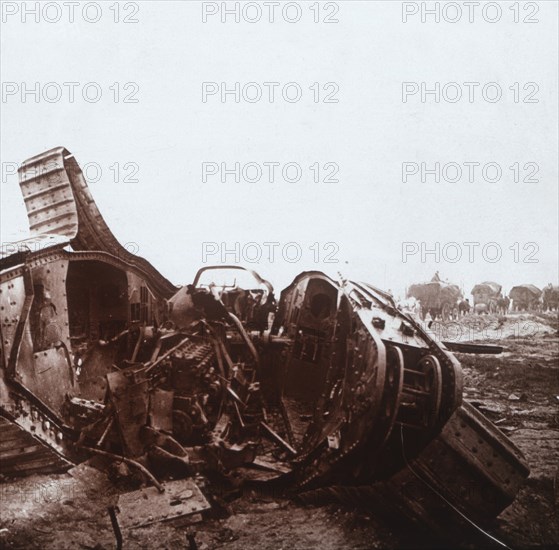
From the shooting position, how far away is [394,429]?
3.51m

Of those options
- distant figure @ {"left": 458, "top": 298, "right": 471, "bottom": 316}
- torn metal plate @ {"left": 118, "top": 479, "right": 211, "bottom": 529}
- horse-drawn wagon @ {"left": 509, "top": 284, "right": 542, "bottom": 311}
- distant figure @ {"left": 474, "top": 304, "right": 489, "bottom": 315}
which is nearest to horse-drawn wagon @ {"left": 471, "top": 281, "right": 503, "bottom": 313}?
distant figure @ {"left": 474, "top": 304, "right": 489, "bottom": 315}

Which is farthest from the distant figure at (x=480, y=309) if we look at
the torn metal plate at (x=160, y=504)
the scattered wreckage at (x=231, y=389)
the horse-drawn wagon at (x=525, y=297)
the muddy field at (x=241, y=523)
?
the torn metal plate at (x=160, y=504)

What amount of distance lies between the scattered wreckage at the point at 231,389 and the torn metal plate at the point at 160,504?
0.05ft

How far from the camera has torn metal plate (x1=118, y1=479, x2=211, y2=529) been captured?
12.1 feet

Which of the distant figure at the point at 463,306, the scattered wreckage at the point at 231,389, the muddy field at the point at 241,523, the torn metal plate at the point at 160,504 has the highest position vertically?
the scattered wreckage at the point at 231,389

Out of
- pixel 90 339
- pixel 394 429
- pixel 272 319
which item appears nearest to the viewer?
pixel 394 429

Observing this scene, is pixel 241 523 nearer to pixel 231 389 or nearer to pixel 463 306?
pixel 231 389

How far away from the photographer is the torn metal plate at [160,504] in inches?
145

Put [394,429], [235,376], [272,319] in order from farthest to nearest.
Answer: [272,319] → [235,376] → [394,429]

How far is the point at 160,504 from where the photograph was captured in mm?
3875

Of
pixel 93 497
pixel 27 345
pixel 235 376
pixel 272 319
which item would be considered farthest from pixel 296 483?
pixel 27 345

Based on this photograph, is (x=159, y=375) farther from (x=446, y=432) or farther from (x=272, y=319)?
(x=446, y=432)

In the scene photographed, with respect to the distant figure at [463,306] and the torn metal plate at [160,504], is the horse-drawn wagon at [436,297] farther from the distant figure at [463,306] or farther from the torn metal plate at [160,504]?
the torn metal plate at [160,504]

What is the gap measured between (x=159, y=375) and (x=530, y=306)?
34.3m
